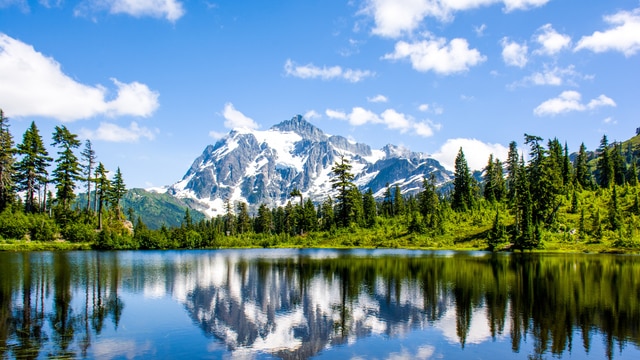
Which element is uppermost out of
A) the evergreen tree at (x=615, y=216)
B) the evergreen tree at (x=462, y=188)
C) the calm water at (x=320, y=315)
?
the evergreen tree at (x=462, y=188)

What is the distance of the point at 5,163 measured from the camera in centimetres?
9075

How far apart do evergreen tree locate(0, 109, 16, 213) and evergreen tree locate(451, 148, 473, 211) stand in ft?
367

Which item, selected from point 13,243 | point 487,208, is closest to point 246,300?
point 13,243

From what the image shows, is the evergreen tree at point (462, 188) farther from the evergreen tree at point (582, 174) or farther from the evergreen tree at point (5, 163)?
the evergreen tree at point (5, 163)

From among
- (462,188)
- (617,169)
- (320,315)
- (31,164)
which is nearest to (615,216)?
(462,188)

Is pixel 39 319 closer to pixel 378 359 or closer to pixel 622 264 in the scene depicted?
pixel 378 359

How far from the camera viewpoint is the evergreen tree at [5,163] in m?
89.6

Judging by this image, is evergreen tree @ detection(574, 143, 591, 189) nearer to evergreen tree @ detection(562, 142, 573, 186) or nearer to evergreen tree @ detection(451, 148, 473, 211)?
evergreen tree @ detection(562, 142, 573, 186)

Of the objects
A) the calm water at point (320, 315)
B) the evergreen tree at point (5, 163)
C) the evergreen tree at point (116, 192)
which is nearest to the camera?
the calm water at point (320, 315)

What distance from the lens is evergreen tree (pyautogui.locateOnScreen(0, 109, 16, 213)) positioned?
294 ft

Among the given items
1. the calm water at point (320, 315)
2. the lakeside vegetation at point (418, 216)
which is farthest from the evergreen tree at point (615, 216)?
the calm water at point (320, 315)

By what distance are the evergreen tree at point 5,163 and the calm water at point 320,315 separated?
163 ft

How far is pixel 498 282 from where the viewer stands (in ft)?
145

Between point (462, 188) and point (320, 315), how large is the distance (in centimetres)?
11528
